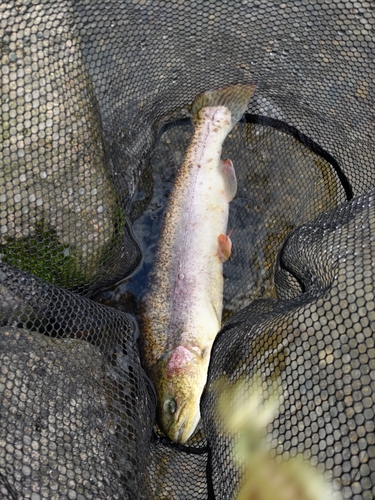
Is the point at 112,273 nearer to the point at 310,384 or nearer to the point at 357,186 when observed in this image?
the point at 310,384

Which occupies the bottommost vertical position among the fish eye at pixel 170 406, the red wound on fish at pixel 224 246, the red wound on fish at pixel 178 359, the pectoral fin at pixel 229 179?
the fish eye at pixel 170 406

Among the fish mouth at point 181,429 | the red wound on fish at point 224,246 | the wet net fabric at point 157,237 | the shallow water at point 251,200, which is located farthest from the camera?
the shallow water at point 251,200

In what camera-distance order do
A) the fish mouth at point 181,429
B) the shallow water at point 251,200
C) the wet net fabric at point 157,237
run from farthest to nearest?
the shallow water at point 251,200
the fish mouth at point 181,429
the wet net fabric at point 157,237

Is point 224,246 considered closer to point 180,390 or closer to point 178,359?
point 178,359

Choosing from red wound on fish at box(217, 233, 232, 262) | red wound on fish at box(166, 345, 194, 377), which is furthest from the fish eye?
red wound on fish at box(217, 233, 232, 262)

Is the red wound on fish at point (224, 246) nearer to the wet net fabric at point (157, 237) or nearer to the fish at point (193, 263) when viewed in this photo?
the fish at point (193, 263)

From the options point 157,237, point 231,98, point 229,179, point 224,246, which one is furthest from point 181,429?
point 231,98

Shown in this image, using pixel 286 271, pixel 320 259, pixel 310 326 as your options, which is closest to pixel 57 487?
pixel 310 326

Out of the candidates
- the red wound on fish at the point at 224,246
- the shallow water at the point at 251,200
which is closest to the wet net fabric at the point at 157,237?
the shallow water at the point at 251,200
